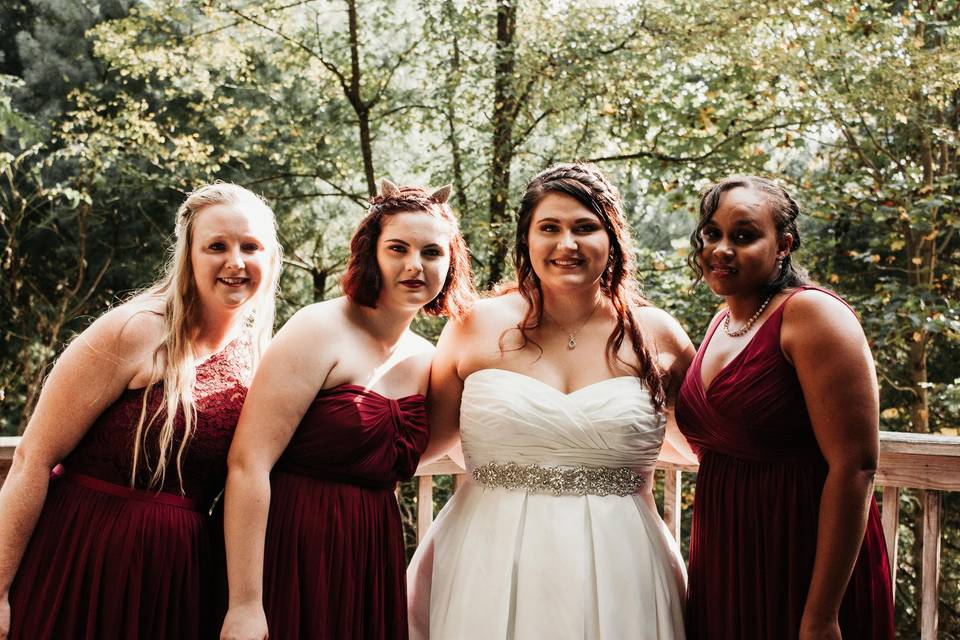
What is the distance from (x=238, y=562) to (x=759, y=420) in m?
1.45

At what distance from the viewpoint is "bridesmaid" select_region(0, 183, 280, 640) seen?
2.12m

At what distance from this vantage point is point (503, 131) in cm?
722

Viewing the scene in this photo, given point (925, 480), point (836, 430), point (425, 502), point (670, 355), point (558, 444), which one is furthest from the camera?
point (425, 502)

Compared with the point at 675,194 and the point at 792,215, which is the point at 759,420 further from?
the point at 675,194

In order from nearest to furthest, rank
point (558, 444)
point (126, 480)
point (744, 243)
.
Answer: point (126, 480) < point (744, 243) < point (558, 444)

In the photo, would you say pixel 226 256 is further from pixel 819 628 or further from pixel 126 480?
pixel 819 628

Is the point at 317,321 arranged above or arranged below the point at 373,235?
below

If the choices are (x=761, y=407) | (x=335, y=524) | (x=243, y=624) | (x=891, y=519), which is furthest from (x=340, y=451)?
(x=891, y=519)

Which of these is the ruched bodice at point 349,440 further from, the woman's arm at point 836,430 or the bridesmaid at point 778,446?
the woman's arm at point 836,430

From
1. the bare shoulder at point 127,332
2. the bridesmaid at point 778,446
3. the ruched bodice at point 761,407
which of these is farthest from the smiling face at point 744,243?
the bare shoulder at point 127,332

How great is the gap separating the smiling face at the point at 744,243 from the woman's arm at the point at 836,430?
0.18 metres

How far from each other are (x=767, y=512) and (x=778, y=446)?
183mm

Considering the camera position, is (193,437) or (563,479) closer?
(193,437)

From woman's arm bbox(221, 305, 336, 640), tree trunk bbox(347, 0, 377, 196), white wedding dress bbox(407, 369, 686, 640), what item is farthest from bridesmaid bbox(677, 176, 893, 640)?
tree trunk bbox(347, 0, 377, 196)
